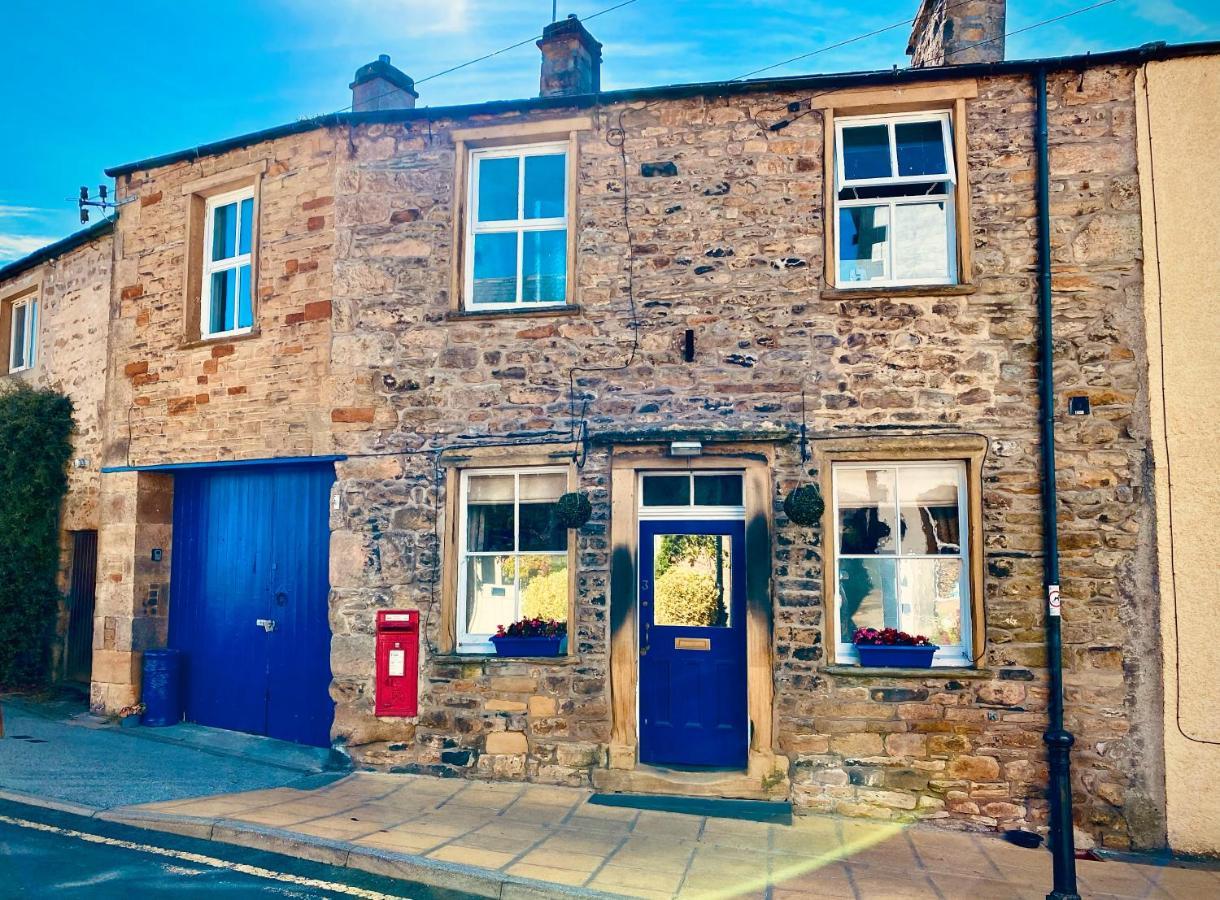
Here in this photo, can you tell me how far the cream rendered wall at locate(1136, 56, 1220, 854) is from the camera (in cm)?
720

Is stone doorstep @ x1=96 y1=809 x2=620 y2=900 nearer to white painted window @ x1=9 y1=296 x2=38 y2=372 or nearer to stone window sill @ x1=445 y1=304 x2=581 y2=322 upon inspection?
stone window sill @ x1=445 y1=304 x2=581 y2=322

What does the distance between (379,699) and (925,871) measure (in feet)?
15.8

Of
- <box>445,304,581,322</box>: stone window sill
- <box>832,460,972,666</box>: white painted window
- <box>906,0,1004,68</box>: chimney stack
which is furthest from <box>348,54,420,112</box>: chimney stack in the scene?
<box>832,460,972,666</box>: white painted window

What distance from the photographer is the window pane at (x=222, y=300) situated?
1013cm

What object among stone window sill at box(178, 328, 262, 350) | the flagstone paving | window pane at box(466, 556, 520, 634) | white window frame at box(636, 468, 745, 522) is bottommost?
the flagstone paving

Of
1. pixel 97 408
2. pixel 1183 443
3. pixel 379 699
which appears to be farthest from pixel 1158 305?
pixel 97 408

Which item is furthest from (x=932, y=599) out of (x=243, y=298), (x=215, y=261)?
(x=215, y=261)

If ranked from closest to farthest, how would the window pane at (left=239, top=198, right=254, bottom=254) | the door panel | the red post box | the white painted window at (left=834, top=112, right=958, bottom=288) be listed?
Answer: the white painted window at (left=834, top=112, right=958, bottom=288), the red post box, the window pane at (left=239, top=198, right=254, bottom=254), the door panel

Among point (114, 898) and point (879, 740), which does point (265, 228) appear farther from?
point (879, 740)

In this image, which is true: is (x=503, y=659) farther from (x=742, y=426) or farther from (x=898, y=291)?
(x=898, y=291)

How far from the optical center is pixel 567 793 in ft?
26.0

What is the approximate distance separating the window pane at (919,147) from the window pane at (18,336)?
499 inches

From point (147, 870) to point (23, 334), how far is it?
430 inches

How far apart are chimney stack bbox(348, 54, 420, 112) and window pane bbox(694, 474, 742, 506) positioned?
5.34 meters
